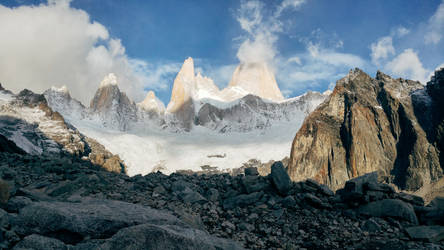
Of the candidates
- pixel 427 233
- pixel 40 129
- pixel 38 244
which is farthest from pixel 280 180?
pixel 40 129

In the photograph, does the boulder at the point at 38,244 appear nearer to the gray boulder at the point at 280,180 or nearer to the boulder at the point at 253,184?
the boulder at the point at 253,184

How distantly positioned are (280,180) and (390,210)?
455cm

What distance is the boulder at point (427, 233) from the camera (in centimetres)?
815

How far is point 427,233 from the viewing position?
332 inches

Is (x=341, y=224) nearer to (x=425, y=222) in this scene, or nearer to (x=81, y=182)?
(x=425, y=222)

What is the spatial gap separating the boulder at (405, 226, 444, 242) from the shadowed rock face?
9207 centimetres

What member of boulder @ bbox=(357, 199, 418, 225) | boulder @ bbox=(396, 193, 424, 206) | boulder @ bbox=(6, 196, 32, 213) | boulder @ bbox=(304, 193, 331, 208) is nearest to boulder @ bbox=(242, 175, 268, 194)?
boulder @ bbox=(304, 193, 331, 208)

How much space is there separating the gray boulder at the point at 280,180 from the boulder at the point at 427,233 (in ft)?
16.1

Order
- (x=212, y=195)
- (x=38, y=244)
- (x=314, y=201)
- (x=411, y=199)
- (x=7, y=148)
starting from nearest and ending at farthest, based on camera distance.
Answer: (x=38, y=244)
(x=314, y=201)
(x=411, y=199)
(x=212, y=195)
(x=7, y=148)

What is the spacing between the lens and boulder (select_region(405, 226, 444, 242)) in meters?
8.15

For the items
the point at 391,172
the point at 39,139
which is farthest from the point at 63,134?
the point at 391,172

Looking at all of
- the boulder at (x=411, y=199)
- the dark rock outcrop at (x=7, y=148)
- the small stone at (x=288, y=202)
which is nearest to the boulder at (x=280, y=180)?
the small stone at (x=288, y=202)

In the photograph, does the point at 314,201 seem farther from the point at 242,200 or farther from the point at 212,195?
the point at 212,195

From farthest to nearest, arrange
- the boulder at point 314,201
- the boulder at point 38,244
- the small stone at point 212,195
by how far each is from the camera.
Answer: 1. the small stone at point 212,195
2. the boulder at point 314,201
3. the boulder at point 38,244
